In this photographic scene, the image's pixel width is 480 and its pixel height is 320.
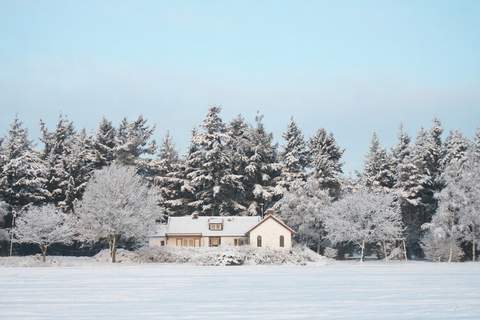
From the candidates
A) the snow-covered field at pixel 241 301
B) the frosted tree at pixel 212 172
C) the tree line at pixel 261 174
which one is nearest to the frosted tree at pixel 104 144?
the tree line at pixel 261 174

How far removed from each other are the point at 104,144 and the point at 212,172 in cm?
1443

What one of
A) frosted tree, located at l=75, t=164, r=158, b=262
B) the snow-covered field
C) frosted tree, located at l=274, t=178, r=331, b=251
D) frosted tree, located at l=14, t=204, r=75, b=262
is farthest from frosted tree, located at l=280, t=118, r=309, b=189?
the snow-covered field

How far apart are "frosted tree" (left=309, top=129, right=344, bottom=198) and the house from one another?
910cm

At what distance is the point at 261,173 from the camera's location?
3179 inches

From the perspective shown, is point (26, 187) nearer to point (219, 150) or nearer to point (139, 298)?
point (219, 150)

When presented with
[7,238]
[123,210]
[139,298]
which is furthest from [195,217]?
[139,298]

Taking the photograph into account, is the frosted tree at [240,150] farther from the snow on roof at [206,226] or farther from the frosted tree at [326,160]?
the frosted tree at [326,160]

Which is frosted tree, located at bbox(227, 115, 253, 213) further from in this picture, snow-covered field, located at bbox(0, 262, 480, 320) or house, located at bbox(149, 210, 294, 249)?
snow-covered field, located at bbox(0, 262, 480, 320)

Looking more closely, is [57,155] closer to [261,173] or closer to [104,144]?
[104,144]

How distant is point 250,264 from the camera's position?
5903 cm

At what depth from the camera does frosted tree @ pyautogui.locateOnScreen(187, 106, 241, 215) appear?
77.0m

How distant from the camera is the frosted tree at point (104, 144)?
7525 cm

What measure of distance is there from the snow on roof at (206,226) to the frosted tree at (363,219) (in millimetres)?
10209

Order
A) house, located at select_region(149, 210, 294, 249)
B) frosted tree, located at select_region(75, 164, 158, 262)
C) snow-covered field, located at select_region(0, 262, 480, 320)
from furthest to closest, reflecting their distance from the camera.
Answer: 1. house, located at select_region(149, 210, 294, 249)
2. frosted tree, located at select_region(75, 164, 158, 262)
3. snow-covered field, located at select_region(0, 262, 480, 320)
